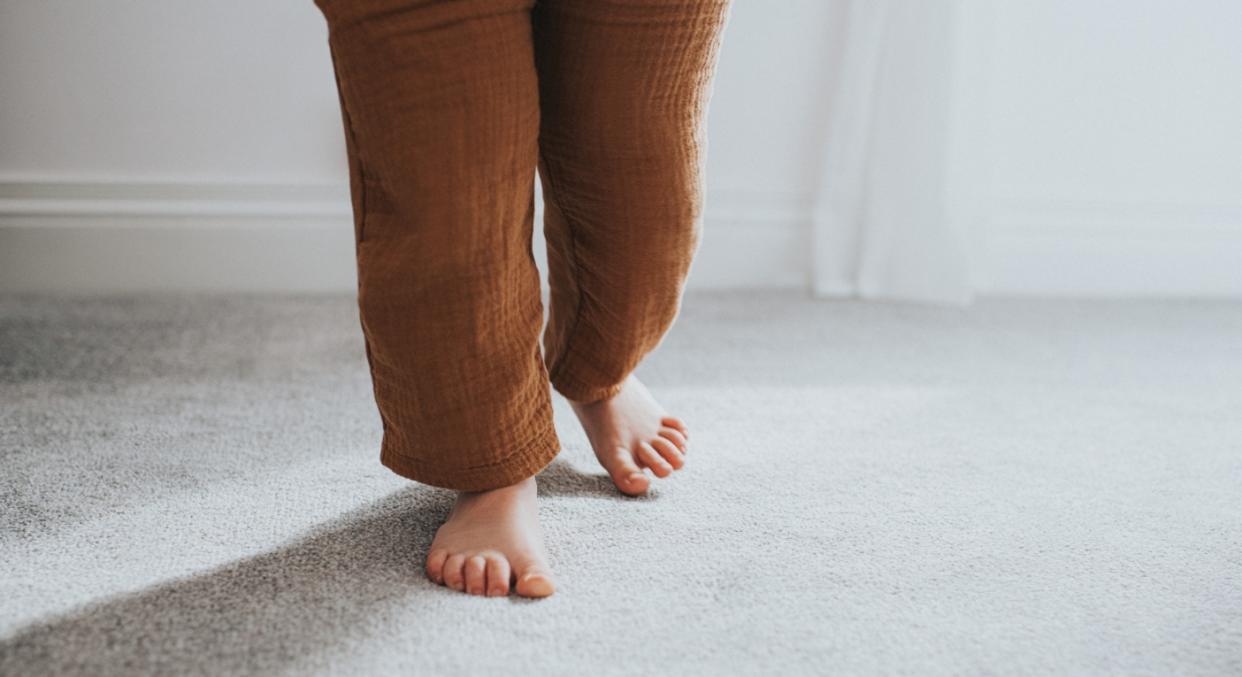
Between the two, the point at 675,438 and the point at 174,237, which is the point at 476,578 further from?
the point at 174,237

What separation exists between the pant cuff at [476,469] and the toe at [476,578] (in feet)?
0.19

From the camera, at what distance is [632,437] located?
82cm

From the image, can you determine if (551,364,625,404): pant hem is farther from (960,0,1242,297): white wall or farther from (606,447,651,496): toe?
(960,0,1242,297): white wall

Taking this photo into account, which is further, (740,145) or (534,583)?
(740,145)

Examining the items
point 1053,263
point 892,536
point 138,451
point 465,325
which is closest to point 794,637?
point 892,536

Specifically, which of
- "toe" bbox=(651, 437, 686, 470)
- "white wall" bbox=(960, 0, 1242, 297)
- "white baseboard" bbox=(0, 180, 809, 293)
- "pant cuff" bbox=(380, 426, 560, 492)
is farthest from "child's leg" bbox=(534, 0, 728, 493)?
"white wall" bbox=(960, 0, 1242, 297)

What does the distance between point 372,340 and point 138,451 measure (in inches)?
13.8

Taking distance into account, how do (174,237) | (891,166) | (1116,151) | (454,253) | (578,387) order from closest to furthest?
(454,253)
(578,387)
(174,237)
(891,166)
(1116,151)

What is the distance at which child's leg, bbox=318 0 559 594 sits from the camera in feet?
1.82

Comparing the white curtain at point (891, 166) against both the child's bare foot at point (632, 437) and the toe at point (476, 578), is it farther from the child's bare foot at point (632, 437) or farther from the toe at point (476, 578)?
the toe at point (476, 578)

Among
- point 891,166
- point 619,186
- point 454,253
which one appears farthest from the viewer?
point 891,166

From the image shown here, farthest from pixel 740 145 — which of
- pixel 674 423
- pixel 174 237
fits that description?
pixel 174 237

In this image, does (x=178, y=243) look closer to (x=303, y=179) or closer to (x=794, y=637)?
(x=303, y=179)

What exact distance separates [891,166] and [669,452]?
799 mm
